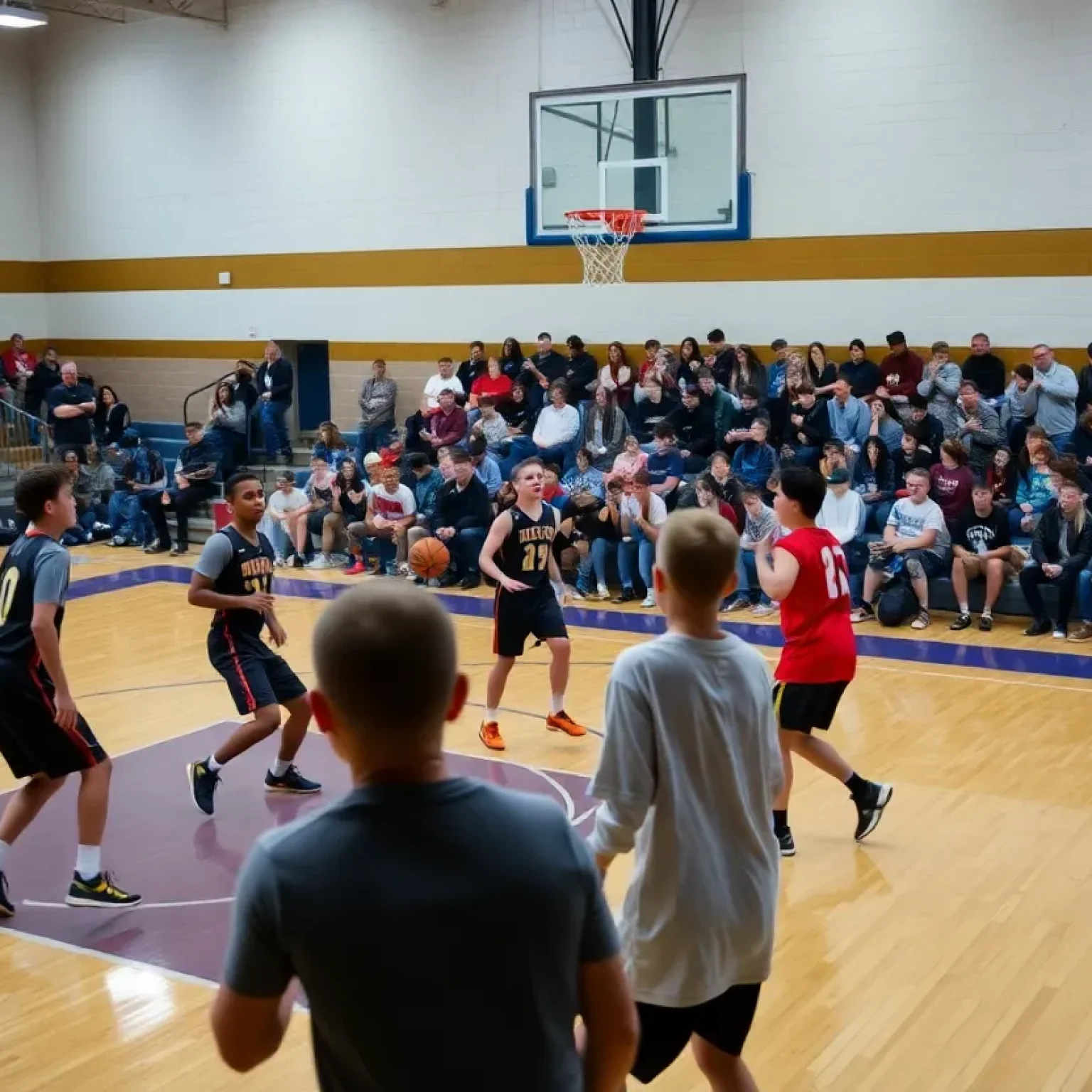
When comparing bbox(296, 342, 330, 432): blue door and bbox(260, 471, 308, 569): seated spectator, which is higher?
bbox(296, 342, 330, 432): blue door

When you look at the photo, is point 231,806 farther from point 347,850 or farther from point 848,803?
point 347,850

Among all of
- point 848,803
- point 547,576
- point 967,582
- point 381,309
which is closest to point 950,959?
point 848,803

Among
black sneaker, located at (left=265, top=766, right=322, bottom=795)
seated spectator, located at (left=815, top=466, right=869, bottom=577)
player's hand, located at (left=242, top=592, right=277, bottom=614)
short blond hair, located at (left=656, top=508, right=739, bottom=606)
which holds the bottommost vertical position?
black sneaker, located at (left=265, top=766, right=322, bottom=795)

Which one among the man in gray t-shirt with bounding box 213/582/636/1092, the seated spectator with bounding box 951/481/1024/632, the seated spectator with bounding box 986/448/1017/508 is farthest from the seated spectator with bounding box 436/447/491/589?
the man in gray t-shirt with bounding box 213/582/636/1092

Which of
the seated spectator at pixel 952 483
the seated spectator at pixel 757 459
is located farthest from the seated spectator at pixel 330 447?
the seated spectator at pixel 952 483

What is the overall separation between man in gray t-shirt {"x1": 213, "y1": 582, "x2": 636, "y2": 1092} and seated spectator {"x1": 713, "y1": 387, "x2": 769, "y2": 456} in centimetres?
1246

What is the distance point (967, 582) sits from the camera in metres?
12.4

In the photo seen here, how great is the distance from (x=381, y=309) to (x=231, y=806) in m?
12.2

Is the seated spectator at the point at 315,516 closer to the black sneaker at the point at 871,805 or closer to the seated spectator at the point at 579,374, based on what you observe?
the seated spectator at the point at 579,374

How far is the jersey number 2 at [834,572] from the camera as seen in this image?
593 cm

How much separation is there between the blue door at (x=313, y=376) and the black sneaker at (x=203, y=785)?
43.4 ft

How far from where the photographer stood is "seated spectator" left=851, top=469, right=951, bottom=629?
1228cm

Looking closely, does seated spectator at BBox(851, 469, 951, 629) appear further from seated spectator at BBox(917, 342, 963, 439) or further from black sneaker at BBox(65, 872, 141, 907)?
black sneaker at BBox(65, 872, 141, 907)

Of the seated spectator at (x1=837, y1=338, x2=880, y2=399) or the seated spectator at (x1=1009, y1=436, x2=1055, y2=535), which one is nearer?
the seated spectator at (x1=1009, y1=436, x2=1055, y2=535)
